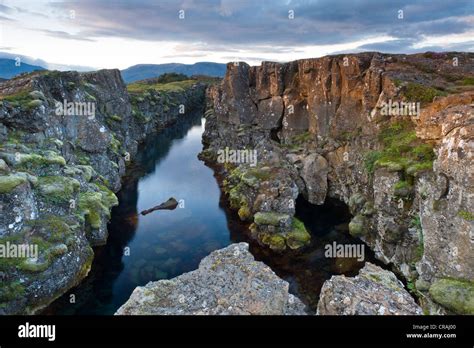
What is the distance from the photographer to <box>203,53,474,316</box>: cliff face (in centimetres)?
2292

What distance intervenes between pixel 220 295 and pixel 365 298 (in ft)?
19.8

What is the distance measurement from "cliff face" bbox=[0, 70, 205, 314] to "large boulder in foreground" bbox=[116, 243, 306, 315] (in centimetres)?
1428

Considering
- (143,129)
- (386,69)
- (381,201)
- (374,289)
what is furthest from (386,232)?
(143,129)

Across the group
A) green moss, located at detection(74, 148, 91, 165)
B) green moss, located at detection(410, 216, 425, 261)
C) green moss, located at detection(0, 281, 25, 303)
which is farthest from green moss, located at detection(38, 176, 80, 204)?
green moss, located at detection(410, 216, 425, 261)

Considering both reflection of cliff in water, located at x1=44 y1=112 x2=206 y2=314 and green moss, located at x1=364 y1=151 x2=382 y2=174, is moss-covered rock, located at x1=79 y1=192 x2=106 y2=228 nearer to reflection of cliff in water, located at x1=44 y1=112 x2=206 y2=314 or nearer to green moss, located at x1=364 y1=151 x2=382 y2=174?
reflection of cliff in water, located at x1=44 y1=112 x2=206 y2=314

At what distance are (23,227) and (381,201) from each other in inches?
1222

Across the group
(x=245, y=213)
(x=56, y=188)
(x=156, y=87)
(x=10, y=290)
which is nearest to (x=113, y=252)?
(x=56, y=188)

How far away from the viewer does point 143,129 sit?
317 ft

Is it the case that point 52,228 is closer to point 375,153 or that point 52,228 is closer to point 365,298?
point 365,298

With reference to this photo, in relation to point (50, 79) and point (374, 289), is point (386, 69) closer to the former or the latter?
point (374, 289)

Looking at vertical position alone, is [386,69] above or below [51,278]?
above

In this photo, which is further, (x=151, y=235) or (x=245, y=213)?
(x=245, y=213)

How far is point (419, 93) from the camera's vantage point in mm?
37031

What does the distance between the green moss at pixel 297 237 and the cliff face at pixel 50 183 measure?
19841 mm
